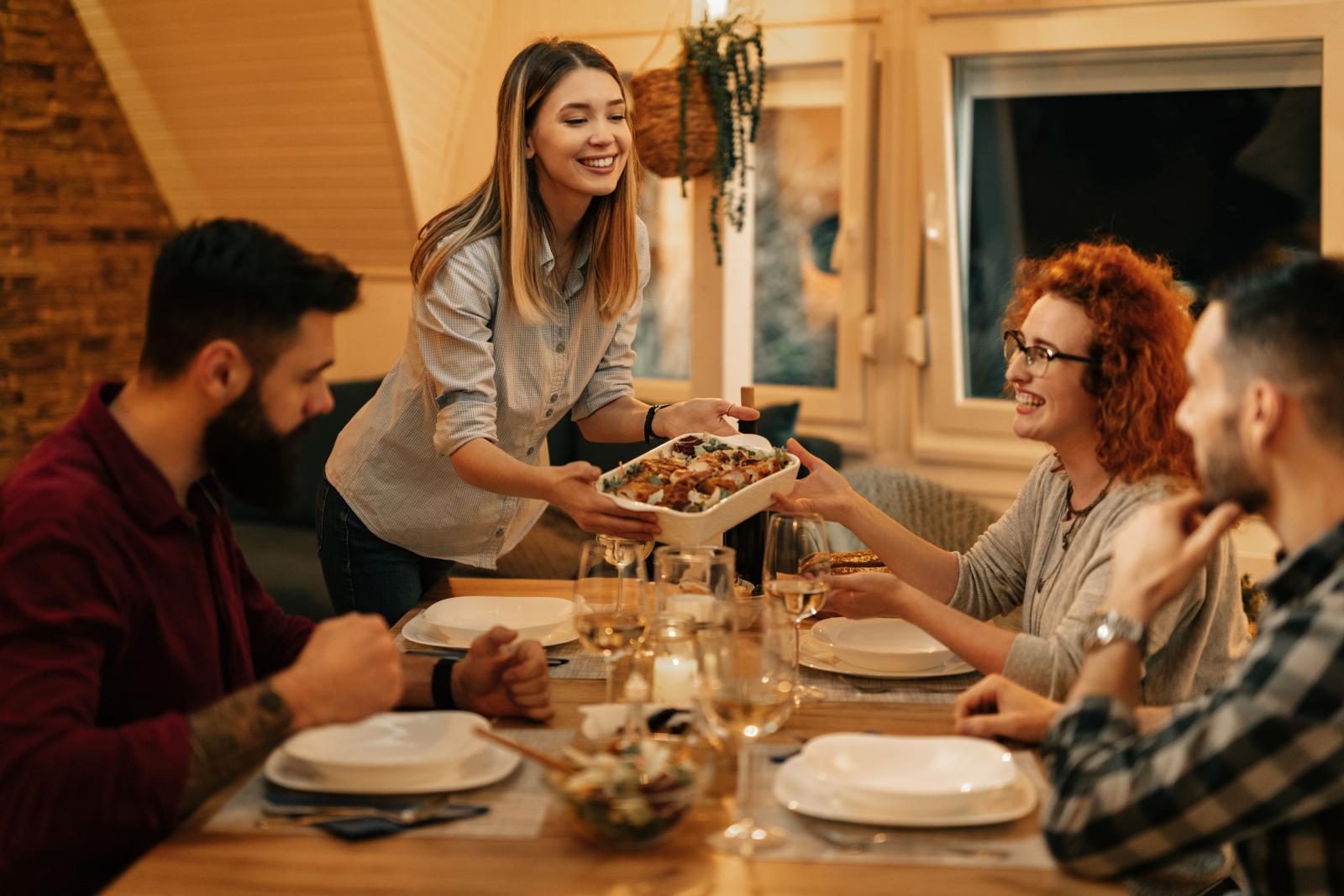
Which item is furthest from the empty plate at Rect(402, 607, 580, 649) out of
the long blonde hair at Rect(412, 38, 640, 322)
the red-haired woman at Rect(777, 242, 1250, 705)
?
the long blonde hair at Rect(412, 38, 640, 322)

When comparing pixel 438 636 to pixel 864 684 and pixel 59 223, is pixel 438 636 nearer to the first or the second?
pixel 864 684

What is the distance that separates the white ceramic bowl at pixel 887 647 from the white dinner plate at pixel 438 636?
0.39 m

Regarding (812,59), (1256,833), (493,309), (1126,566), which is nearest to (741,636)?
(1126,566)

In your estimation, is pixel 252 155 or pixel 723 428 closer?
pixel 723 428

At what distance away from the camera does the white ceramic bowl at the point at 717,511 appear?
1.82 metres

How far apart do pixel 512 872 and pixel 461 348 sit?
1.18 metres

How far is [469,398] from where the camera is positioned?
224 centimetres

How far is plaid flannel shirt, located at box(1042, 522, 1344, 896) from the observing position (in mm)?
1149

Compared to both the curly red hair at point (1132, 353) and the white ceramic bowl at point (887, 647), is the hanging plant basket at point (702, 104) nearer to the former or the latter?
the curly red hair at point (1132, 353)

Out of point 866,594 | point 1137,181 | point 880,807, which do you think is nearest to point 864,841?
point 880,807

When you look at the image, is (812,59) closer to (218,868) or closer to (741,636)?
(741,636)

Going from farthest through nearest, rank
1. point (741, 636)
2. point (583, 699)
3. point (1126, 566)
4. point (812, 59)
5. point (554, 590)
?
1. point (812, 59)
2. point (554, 590)
3. point (583, 699)
4. point (741, 636)
5. point (1126, 566)

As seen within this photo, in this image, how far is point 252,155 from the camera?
4.41 metres

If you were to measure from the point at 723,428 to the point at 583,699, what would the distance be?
74cm
